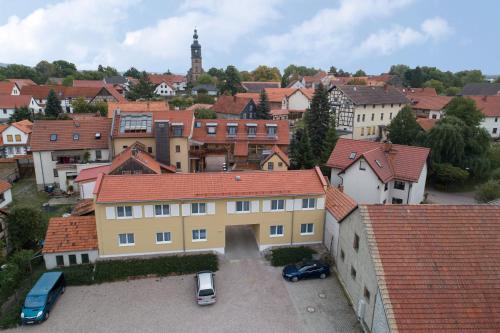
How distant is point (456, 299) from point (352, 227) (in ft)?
23.0

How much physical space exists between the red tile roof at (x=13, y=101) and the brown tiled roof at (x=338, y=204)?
7445 centimetres

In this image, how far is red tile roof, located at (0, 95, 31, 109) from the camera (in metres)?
76.6

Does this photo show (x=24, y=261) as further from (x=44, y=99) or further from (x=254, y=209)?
(x=44, y=99)

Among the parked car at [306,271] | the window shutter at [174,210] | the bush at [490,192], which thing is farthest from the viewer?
the bush at [490,192]

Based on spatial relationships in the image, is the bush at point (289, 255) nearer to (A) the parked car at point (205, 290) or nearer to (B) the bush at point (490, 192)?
(A) the parked car at point (205, 290)

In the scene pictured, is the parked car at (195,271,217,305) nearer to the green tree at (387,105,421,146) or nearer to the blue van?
the blue van

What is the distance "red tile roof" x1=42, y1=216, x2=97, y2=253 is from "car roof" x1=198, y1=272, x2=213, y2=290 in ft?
27.9

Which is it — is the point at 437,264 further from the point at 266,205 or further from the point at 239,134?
the point at 239,134

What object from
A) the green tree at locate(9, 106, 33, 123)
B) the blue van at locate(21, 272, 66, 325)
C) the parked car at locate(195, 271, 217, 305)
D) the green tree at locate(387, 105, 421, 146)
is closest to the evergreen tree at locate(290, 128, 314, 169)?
the green tree at locate(387, 105, 421, 146)

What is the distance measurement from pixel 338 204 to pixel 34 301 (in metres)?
21.3

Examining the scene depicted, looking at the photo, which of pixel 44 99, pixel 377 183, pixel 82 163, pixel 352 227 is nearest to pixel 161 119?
pixel 82 163

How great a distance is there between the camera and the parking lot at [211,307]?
2048cm

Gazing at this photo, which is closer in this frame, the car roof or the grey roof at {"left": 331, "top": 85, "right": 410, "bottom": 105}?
the car roof

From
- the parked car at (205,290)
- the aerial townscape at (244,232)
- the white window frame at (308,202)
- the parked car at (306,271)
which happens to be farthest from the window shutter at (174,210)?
the white window frame at (308,202)
